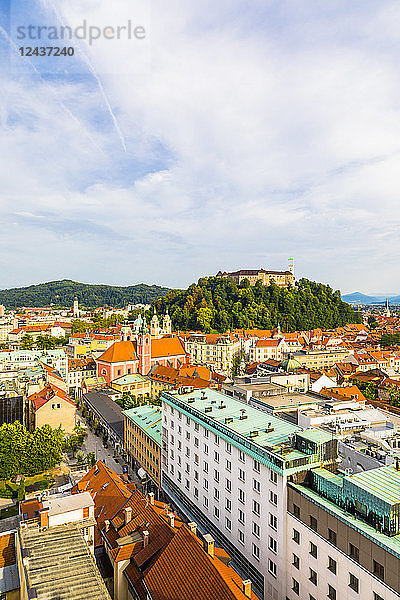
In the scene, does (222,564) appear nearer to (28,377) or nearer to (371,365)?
(28,377)

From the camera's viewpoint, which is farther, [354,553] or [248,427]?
[248,427]

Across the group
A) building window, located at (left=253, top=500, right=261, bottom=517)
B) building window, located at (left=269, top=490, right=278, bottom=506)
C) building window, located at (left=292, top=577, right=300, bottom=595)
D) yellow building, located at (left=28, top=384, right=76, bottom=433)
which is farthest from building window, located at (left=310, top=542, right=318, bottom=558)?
yellow building, located at (left=28, top=384, right=76, bottom=433)

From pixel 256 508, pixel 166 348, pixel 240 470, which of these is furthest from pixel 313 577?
pixel 166 348

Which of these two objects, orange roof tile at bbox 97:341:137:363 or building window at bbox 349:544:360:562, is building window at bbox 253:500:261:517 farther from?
orange roof tile at bbox 97:341:137:363

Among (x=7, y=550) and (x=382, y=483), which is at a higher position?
(x=382, y=483)

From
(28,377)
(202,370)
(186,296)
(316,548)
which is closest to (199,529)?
(316,548)

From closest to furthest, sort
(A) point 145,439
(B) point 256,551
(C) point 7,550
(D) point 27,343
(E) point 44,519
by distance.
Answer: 1. (E) point 44,519
2. (C) point 7,550
3. (B) point 256,551
4. (A) point 145,439
5. (D) point 27,343

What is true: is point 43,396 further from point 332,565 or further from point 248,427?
point 332,565
